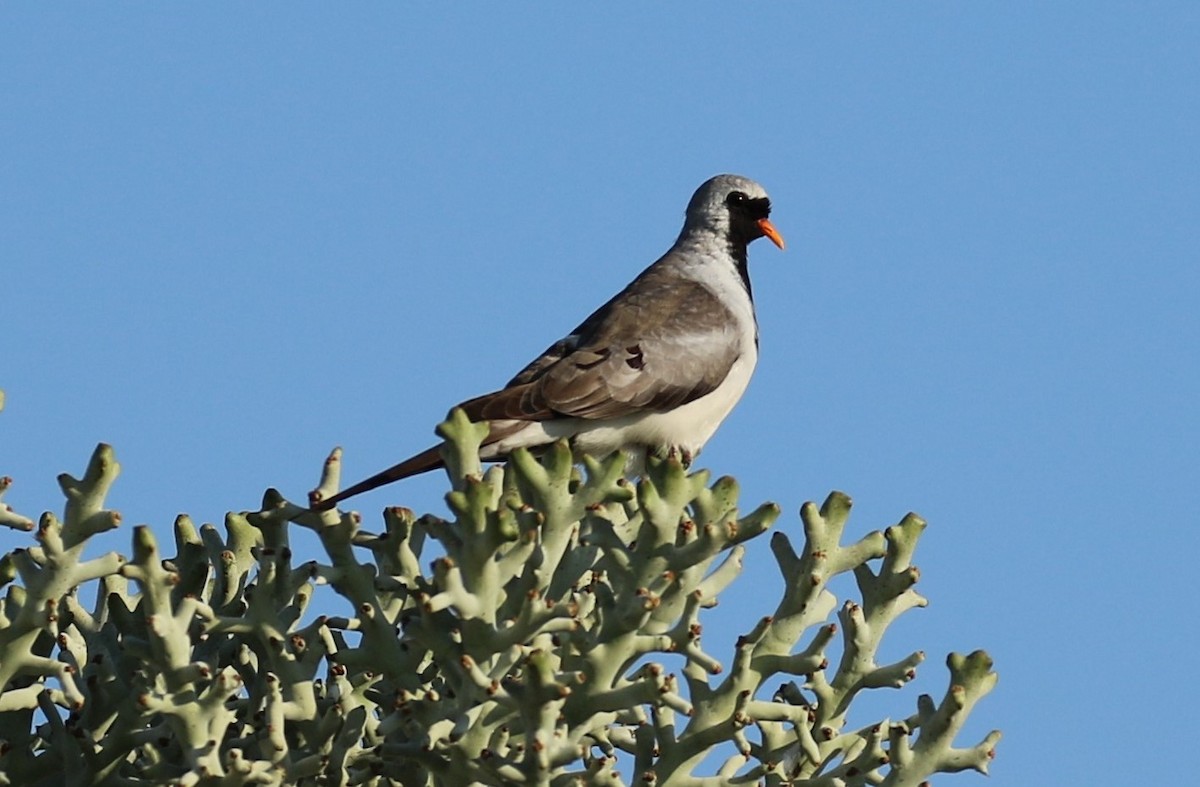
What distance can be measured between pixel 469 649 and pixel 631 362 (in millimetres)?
4574

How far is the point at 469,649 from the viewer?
5.66 metres

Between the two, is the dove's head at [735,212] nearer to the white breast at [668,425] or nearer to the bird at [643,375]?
the bird at [643,375]

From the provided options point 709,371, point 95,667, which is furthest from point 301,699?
point 709,371

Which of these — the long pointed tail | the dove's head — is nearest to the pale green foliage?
the long pointed tail

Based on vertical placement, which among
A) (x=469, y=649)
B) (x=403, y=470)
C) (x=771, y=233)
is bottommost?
(x=469, y=649)

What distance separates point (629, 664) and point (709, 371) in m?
4.66

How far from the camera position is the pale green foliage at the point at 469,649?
567cm

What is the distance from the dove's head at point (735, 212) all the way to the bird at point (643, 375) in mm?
409

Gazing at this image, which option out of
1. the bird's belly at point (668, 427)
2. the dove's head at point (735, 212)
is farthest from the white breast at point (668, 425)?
the dove's head at point (735, 212)

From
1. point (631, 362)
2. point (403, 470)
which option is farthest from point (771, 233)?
point (403, 470)

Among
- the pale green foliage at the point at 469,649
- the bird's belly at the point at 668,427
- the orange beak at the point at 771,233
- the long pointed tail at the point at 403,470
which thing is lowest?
the pale green foliage at the point at 469,649

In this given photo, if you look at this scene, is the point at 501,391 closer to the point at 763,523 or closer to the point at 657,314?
the point at 657,314

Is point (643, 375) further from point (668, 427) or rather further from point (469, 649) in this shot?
point (469, 649)

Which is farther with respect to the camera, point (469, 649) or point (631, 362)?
point (631, 362)
